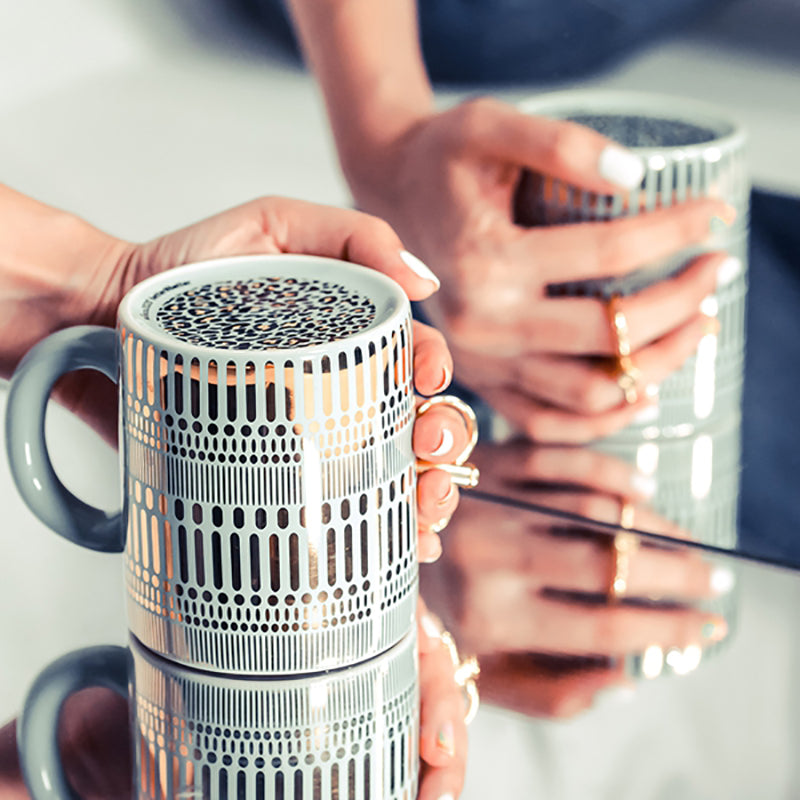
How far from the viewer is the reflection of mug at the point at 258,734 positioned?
328mm

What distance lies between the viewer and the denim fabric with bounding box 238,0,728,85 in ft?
2.46

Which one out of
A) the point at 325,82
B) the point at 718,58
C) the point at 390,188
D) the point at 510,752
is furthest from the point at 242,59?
the point at 510,752

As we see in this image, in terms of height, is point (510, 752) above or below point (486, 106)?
below

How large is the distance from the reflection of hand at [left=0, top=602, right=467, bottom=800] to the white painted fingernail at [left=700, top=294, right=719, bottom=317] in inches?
9.4

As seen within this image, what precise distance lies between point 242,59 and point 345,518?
0.56 meters

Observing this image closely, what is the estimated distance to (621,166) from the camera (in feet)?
1.65

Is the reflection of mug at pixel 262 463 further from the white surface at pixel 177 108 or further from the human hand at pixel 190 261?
the white surface at pixel 177 108

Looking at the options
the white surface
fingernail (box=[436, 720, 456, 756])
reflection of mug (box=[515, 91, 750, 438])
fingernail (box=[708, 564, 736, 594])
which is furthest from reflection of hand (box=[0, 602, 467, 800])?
the white surface

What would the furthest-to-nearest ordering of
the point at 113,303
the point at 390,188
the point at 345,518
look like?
the point at 390,188 → the point at 113,303 → the point at 345,518

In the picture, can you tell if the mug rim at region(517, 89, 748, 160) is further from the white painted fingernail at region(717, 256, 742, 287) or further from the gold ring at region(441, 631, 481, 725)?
the gold ring at region(441, 631, 481, 725)

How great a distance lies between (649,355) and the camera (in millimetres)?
555

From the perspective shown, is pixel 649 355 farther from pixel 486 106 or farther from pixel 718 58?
pixel 718 58

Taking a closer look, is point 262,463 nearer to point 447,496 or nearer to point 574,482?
point 447,496

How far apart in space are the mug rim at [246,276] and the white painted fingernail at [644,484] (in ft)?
0.66
